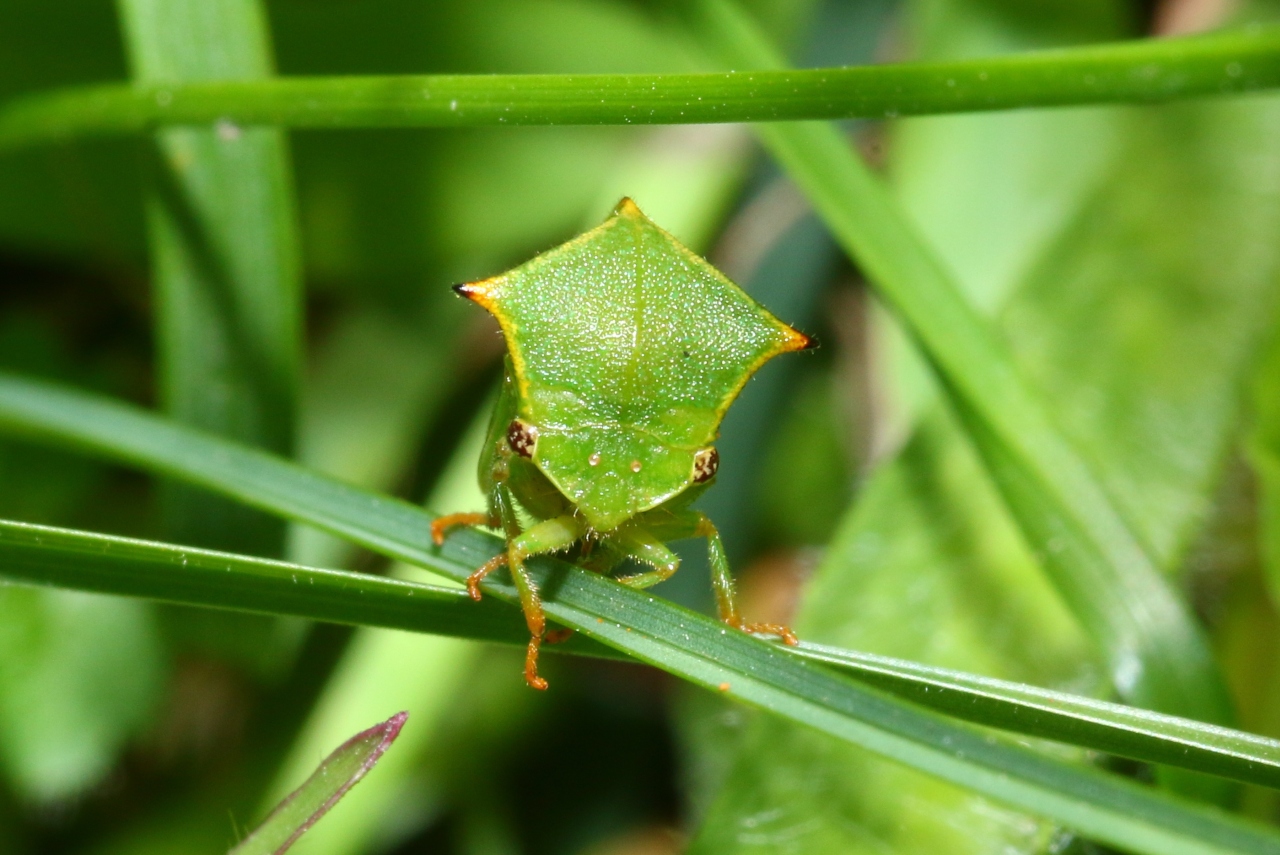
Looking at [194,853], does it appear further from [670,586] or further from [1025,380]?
[1025,380]

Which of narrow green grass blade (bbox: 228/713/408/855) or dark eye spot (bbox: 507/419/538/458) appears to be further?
dark eye spot (bbox: 507/419/538/458)

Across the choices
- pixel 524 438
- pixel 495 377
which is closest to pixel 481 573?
pixel 524 438

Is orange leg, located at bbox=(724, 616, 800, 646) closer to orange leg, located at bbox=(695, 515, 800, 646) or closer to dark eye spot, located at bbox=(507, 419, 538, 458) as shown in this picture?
orange leg, located at bbox=(695, 515, 800, 646)

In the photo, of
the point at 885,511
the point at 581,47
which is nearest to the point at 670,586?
the point at 885,511

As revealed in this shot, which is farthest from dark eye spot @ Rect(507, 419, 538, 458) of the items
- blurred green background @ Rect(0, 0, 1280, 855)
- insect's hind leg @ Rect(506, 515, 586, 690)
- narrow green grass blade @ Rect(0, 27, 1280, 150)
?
blurred green background @ Rect(0, 0, 1280, 855)

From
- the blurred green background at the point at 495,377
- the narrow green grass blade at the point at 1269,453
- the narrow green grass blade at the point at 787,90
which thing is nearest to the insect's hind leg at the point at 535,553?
the narrow green grass blade at the point at 787,90

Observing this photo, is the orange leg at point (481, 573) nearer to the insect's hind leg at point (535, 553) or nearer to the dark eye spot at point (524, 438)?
the insect's hind leg at point (535, 553)
